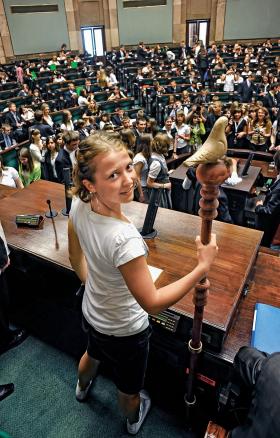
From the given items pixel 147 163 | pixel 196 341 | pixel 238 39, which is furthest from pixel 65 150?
pixel 238 39

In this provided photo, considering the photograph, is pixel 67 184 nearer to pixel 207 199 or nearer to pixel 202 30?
pixel 207 199

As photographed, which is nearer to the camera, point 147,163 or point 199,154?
point 199,154

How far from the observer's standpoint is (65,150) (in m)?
4.18

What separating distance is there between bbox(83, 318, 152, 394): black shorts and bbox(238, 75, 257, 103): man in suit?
9.19m

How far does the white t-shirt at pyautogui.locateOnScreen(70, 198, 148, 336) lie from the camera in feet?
3.87

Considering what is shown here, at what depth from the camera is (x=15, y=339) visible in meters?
2.59

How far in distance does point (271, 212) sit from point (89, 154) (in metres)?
2.41

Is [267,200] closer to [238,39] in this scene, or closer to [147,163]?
[147,163]

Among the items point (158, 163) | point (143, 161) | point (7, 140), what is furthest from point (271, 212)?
point (7, 140)

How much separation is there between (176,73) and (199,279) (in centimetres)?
1163

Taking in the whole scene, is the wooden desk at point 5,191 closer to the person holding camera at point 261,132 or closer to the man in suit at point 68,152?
the man in suit at point 68,152

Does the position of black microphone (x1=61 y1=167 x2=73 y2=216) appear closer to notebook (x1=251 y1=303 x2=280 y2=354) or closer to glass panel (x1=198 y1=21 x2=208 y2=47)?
notebook (x1=251 y1=303 x2=280 y2=354)

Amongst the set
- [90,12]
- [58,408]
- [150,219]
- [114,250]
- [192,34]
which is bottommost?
[58,408]

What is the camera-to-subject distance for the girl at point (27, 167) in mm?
4348
